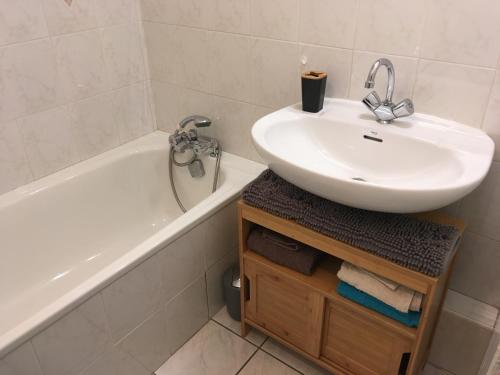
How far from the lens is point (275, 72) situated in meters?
1.60

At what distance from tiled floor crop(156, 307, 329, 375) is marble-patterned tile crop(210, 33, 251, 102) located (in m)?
0.98

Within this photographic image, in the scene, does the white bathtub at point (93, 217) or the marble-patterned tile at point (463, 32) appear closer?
the marble-patterned tile at point (463, 32)

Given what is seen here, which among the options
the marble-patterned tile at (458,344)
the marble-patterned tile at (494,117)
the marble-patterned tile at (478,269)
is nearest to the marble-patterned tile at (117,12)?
the marble-patterned tile at (494,117)

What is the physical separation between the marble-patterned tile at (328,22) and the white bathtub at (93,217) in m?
0.61

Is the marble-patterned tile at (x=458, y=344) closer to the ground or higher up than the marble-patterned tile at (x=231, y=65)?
closer to the ground

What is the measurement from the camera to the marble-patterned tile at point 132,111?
1955 mm

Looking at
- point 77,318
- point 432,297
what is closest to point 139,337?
point 77,318

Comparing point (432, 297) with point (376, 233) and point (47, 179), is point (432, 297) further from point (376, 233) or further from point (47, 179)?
point (47, 179)

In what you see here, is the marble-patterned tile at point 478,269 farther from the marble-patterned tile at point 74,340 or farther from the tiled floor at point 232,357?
the marble-patterned tile at point 74,340

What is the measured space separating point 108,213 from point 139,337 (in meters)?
0.69

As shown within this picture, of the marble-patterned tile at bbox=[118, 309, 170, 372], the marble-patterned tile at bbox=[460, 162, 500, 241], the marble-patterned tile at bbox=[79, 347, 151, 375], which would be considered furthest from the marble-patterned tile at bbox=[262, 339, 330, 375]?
the marble-patterned tile at bbox=[460, 162, 500, 241]

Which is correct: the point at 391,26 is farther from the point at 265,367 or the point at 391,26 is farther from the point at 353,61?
the point at 265,367

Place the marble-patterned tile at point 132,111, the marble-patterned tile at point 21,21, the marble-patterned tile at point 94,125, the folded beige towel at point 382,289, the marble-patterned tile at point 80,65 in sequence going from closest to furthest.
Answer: the folded beige towel at point 382,289, the marble-patterned tile at point 21,21, the marble-patterned tile at point 80,65, the marble-patterned tile at point 94,125, the marble-patterned tile at point 132,111

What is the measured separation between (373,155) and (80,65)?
4.09ft
